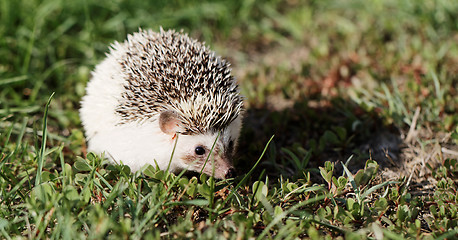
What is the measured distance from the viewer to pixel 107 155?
12.0ft

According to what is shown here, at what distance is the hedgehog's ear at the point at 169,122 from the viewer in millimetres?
3385

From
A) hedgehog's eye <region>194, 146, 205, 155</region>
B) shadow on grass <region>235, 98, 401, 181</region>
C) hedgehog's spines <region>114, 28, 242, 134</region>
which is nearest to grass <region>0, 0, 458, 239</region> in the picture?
shadow on grass <region>235, 98, 401, 181</region>

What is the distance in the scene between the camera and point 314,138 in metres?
4.38

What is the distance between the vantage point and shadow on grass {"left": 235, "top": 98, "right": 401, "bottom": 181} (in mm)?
3924

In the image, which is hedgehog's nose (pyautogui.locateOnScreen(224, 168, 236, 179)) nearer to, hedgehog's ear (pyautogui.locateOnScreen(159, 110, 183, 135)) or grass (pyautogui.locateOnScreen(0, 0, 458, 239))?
grass (pyautogui.locateOnScreen(0, 0, 458, 239))

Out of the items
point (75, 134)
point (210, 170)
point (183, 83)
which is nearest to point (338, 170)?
point (210, 170)

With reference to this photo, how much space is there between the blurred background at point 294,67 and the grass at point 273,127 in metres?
0.02

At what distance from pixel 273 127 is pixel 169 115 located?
1506 mm

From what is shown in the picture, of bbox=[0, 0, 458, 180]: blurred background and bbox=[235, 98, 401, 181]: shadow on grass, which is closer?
bbox=[235, 98, 401, 181]: shadow on grass

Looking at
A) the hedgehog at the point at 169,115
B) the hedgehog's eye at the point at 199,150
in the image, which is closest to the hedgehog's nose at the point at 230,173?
the hedgehog at the point at 169,115

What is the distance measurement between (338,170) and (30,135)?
3161mm

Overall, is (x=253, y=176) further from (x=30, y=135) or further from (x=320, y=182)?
(x=30, y=135)

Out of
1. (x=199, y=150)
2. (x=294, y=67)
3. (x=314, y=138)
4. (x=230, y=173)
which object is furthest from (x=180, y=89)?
(x=294, y=67)

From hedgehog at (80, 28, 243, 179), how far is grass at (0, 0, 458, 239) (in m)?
0.22
